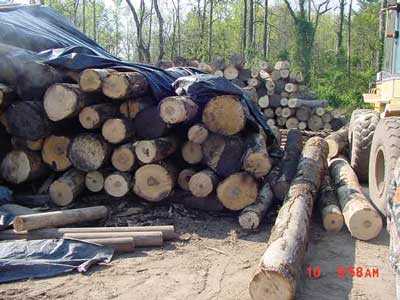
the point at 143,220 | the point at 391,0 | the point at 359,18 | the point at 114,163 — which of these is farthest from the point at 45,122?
the point at 359,18

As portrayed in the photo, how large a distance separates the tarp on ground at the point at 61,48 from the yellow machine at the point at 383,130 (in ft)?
4.87

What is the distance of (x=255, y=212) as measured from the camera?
5.60 metres

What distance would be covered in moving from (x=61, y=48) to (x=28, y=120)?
1.58 m

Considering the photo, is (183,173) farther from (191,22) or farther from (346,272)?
(191,22)

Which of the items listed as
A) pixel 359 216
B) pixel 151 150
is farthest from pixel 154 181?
pixel 359 216

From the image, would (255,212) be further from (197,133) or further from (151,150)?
(151,150)

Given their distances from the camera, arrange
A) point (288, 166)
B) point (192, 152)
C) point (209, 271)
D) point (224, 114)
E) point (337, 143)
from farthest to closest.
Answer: point (337, 143), point (288, 166), point (192, 152), point (224, 114), point (209, 271)

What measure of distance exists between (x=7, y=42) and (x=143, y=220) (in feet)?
11.5

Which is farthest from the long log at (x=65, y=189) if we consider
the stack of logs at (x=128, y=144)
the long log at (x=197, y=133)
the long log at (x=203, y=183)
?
the long log at (x=197, y=133)

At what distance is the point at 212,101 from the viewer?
19.5ft

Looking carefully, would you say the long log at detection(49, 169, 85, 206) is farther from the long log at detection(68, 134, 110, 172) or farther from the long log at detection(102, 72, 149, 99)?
the long log at detection(102, 72, 149, 99)

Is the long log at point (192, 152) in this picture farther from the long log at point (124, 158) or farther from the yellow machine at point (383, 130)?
the yellow machine at point (383, 130)

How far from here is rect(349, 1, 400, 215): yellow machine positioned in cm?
564

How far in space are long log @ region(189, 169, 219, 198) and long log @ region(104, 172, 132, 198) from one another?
81 cm
